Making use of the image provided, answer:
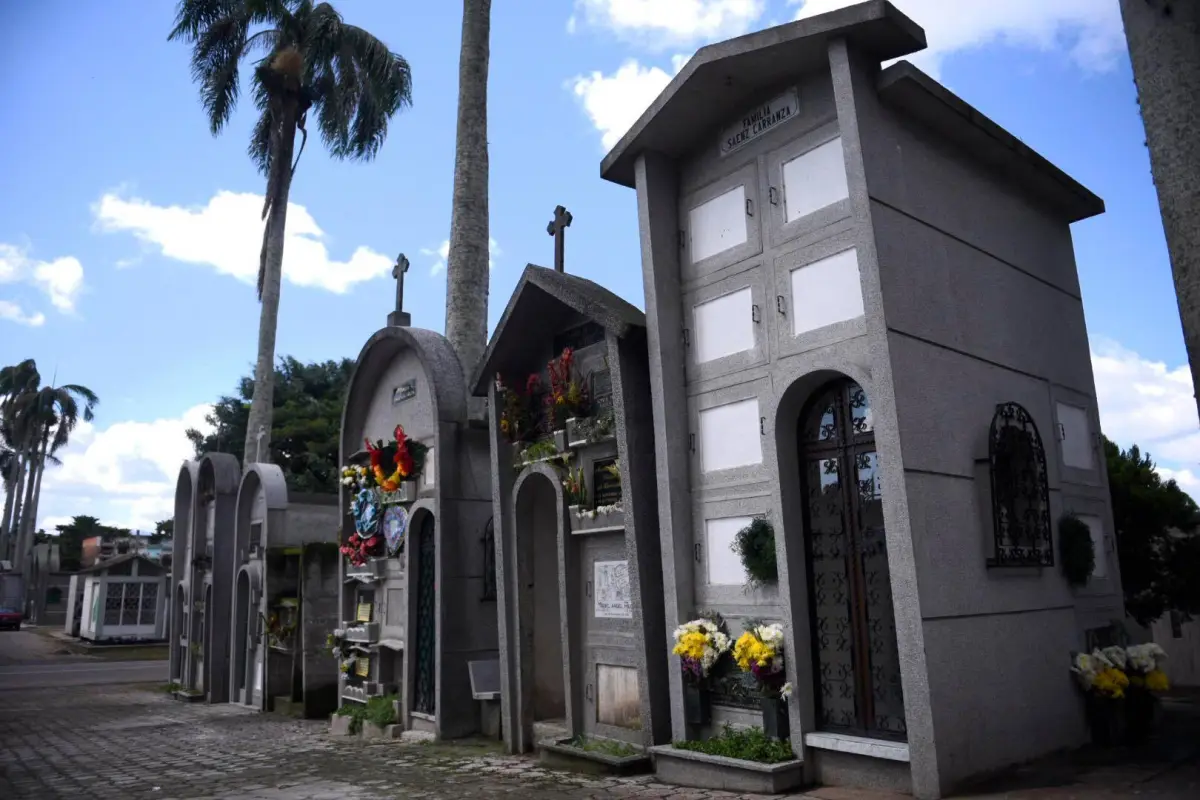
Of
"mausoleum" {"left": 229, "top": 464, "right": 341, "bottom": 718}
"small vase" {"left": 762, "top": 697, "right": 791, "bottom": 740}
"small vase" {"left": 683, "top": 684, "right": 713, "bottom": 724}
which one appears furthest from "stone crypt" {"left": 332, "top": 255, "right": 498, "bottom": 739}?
"small vase" {"left": 762, "top": 697, "right": 791, "bottom": 740}

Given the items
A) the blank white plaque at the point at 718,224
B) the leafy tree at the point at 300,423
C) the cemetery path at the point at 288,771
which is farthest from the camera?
the leafy tree at the point at 300,423

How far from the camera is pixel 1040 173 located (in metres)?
9.62

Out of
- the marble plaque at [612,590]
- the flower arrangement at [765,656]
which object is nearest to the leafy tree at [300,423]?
the marble plaque at [612,590]

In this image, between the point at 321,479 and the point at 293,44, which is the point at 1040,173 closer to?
the point at 293,44

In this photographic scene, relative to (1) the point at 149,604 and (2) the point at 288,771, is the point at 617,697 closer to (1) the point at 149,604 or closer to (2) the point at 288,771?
(2) the point at 288,771

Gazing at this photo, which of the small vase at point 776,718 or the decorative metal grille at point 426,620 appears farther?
the decorative metal grille at point 426,620

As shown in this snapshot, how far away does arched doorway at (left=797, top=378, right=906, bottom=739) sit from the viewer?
7707 mm

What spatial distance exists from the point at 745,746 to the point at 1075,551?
145 inches

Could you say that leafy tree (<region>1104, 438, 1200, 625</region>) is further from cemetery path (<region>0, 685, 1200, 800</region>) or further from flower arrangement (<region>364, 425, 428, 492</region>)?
flower arrangement (<region>364, 425, 428, 492</region>)

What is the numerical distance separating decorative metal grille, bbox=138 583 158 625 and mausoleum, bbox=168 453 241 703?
66.2 ft

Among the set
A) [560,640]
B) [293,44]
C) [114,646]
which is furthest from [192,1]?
[114,646]

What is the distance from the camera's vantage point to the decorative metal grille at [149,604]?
39094 mm

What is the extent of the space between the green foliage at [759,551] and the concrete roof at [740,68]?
3995 mm

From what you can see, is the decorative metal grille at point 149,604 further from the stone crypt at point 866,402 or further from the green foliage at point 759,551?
the green foliage at point 759,551
